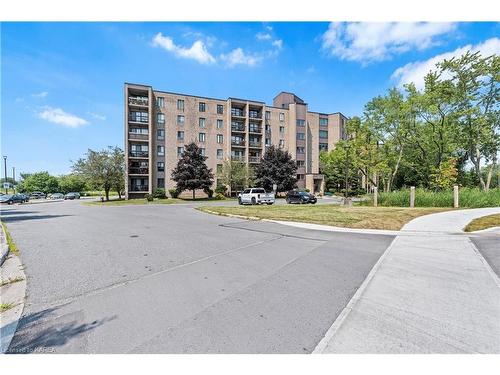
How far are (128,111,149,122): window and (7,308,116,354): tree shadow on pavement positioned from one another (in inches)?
1620

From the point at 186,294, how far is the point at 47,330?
Result: 1.90 m

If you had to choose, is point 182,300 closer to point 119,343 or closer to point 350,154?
point 119,343

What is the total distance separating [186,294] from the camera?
4254 mm

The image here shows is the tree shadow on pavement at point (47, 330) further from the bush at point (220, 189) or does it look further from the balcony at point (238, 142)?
the balcony at point (238, 142)

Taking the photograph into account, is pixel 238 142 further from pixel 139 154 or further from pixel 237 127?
pixel 139 154

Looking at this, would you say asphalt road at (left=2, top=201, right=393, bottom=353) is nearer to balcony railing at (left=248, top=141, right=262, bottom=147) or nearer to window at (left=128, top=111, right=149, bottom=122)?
window at (left=128, top=111, right=149, bottom=122)

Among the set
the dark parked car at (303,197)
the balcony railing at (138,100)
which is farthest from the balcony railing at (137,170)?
the dark parked car at (303,197)

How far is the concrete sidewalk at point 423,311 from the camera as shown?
9.26 feet

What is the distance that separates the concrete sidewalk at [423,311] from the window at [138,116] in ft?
137

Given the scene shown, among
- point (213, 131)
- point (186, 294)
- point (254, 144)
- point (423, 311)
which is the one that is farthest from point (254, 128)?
point (423, 311)

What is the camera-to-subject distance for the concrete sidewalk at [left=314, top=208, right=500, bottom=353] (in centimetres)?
282

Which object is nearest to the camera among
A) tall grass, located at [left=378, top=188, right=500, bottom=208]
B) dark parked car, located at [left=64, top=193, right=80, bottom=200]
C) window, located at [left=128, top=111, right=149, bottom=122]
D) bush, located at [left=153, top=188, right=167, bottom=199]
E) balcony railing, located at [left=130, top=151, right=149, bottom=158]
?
tall grass, located at [left=378, top=188, right=500, bottom=208]

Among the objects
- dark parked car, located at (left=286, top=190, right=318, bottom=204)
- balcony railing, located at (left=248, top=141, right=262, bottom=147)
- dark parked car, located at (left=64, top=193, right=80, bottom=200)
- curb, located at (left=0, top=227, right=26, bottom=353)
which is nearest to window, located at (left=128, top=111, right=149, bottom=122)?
balcony railing, located at (left=248, top=141, right=262, bottom=147)

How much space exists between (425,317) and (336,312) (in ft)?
4.07
